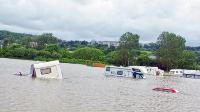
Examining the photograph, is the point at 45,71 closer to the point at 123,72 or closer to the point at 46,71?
the point at 46,71

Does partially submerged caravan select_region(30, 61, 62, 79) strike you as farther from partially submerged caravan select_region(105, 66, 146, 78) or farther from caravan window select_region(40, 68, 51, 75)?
partially submerged caravan select_region(105, 66, 146, 78)

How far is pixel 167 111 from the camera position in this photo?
5272 centimetres

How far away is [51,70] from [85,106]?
40229 millimetres

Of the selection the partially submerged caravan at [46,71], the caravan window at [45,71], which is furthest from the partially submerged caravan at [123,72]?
the caravan window at [45,71]

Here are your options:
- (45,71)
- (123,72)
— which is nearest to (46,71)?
(45,71)

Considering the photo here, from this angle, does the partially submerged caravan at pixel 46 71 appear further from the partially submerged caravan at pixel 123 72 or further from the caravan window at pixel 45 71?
the partially submerged caravan at pixel 123 72

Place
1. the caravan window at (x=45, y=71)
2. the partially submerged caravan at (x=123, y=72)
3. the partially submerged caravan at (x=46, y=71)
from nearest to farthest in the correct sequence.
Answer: the partially submerged caravan at (x=46, y=71), the caravan window at (x=45, y=71), the partially submerged caravan at (x=123, y=72)

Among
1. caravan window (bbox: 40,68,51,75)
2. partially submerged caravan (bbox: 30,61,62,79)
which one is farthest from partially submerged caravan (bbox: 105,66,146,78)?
caravan window (bbox: 40,68,51,75)

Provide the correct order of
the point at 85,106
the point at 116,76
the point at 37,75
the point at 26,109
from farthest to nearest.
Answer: the point at 116,76
the point at 37,75
the point at 85,106
the point at 26,109

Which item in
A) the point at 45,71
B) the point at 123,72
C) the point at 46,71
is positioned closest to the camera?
the point at 45,71

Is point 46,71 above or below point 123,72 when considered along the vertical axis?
above

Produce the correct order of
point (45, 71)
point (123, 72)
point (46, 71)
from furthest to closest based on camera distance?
1. point (123, 72)
2. point (46, 71)
3. point (45, 71)

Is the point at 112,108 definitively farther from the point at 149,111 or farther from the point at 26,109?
the point at 26,109

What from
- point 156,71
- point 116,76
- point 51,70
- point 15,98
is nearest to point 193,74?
point 156,71
